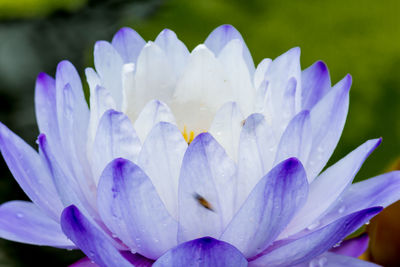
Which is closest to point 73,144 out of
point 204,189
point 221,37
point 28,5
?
point 204,189

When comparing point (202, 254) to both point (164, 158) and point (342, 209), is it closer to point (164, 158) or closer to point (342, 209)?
point (164, 158)

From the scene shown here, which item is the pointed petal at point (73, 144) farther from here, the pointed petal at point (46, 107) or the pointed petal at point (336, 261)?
the pointed petal at point (336, 261)

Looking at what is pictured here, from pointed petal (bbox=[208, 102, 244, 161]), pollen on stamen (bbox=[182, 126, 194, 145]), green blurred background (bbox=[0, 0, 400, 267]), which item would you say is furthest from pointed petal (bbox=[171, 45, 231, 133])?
green blurred background (bbox=[0, 0, 400, 267])

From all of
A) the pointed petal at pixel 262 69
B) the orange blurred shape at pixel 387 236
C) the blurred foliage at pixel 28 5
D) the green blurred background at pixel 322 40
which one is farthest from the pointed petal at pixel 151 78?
the blurred foliage at pixel 28 5

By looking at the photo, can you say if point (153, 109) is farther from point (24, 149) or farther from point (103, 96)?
point (24, 149)

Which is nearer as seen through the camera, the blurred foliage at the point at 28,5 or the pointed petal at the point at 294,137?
the pointed petal at the point at 294,137

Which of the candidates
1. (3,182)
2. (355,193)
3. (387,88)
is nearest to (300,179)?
(355,193)

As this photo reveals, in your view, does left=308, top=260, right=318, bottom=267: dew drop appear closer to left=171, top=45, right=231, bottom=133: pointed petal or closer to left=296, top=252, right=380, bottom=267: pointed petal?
left=296, top=252, right=380, bottom=267: pointed petal
